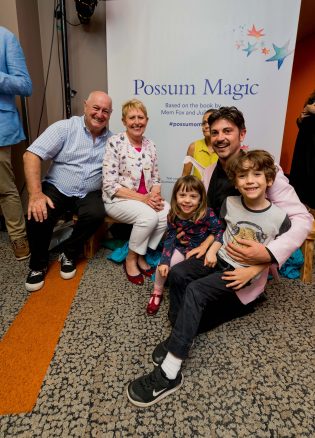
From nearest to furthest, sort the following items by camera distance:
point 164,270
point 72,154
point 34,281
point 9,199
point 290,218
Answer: point 290,218 < point 164,270 < point 34,281 < point 72,154 < point 9,199

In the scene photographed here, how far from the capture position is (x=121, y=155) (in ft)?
5.81

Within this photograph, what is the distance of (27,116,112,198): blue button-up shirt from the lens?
5.62 ft

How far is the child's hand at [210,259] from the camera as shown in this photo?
1.27 m

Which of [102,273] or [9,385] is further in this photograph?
[102,273]

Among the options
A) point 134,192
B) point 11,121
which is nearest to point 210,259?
point 134,192

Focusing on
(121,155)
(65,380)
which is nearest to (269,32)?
(121,155)

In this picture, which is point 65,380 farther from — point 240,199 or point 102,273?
point 240,199

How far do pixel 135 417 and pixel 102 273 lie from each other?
0.97 m

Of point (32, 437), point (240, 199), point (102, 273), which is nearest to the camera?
point (32, 437)

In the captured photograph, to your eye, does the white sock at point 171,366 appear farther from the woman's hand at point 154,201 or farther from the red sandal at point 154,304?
the woman's hand at point 154,201

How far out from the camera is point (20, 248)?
1959mm

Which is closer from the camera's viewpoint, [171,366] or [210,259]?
[171,366]

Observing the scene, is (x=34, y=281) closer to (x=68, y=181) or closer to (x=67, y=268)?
(x=67, y=268)

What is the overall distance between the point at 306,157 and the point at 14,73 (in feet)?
6.93
